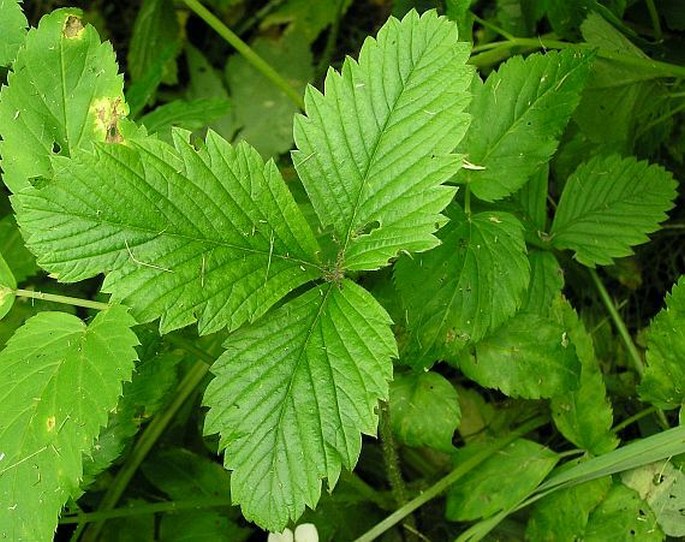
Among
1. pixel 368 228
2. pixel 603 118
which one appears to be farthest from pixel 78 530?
pixel 603 118

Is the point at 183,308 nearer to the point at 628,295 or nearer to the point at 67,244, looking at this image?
the point at 67,244

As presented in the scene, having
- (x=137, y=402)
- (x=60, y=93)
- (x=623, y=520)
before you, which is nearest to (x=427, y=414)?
(x=623, y=520)

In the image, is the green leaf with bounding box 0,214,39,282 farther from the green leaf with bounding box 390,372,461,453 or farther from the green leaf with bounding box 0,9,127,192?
the green leaf with bounding box 390,372,461,453

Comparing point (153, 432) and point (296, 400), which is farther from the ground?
point (296, 400)

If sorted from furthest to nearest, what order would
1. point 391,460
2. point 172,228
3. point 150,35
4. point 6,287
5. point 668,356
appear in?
point 150,35 → point 391,460 → point 668,356 → point 6,287 → point 172,228

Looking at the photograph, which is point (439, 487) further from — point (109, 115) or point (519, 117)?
point (109, 115)

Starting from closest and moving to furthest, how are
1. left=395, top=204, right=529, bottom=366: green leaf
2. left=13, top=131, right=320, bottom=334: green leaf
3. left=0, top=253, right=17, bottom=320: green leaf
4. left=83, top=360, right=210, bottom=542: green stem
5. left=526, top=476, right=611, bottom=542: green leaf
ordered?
left=13, top=131, right=320, bottom=334: green leaf
left=0, top=253, right=17, bottom=320: green leaf
left=395, top=204, right=529, bottom=366: green leaf
left=526, top=476, right=611, bottom=542: green leaf
left=83, top=360, right=210, bottom=542: green stem

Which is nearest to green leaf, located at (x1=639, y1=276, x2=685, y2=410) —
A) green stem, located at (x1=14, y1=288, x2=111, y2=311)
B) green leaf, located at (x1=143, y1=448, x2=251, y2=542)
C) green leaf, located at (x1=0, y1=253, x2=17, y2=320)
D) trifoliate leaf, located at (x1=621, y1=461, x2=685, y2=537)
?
trifoliate leaf, located at (x1=621, y1=461, x2=685, y2=537)
